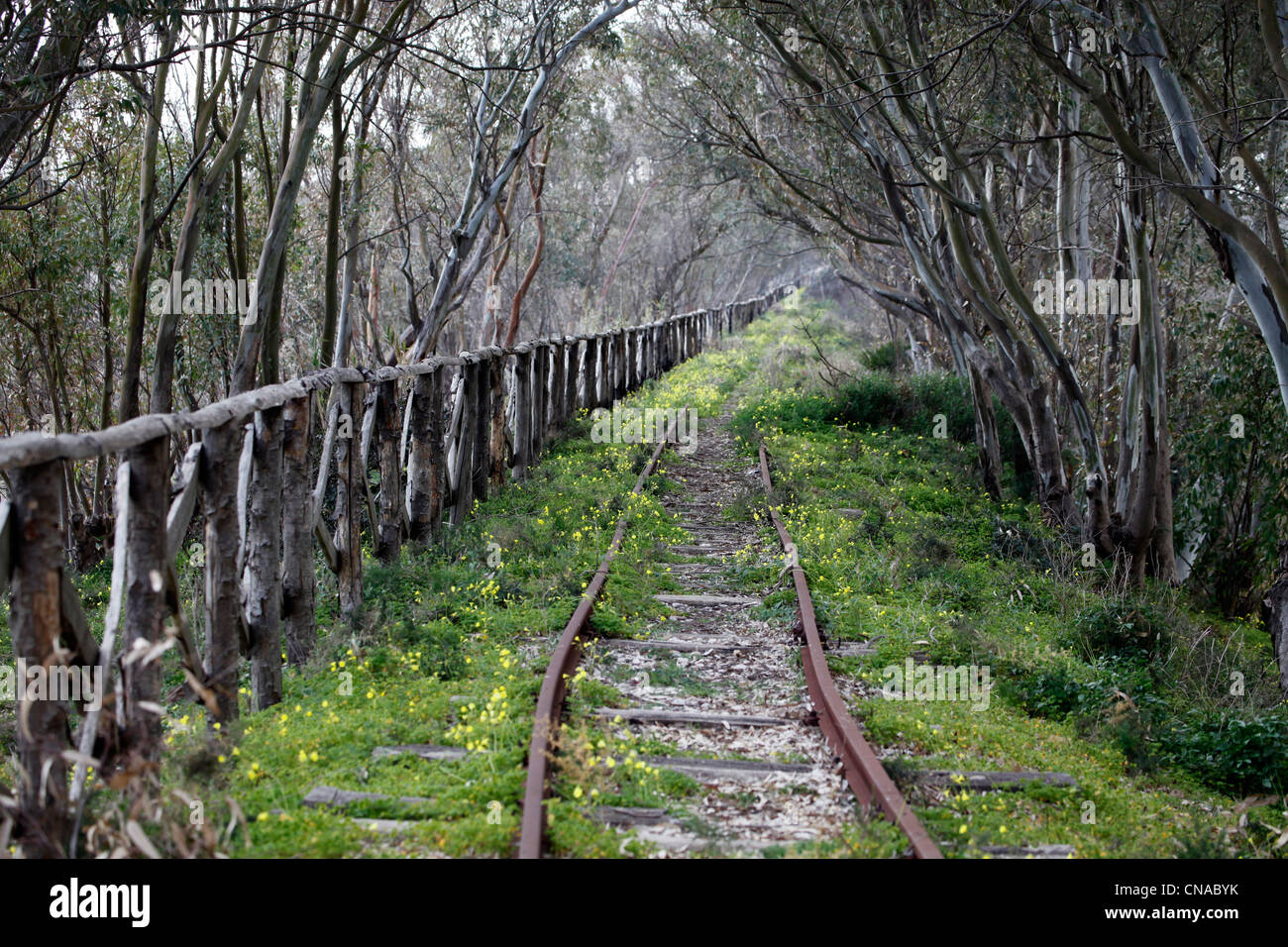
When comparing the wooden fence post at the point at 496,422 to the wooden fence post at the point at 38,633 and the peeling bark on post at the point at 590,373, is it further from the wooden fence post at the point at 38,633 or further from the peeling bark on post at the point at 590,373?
the wooden fence post at the point at 38,633

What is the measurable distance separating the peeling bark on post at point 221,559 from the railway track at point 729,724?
1.48 m

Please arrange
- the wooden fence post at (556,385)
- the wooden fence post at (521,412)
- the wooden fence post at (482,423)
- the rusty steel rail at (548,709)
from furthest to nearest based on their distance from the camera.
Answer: the wooden fence post at (556,385), the wooden fence post at (521,412), the wooden fence post at (482,423), the rusty steel rail at (548,709)

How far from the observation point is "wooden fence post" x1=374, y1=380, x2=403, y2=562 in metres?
7.65

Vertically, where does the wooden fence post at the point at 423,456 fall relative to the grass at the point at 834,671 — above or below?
above

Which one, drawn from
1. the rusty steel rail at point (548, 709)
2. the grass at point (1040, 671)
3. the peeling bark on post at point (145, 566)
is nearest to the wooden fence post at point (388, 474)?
the rusty steel rail at point (548, 709)

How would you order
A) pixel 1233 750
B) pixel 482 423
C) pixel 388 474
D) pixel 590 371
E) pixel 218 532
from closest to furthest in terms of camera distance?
pixel 218 532
pixel 1233 750
pixel 388 474
pixel 482 423
pixel 590 371

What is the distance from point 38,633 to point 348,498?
3.61 meters

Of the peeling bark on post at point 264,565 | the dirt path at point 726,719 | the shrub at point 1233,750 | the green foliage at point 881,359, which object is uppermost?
the green foliage at point 881,359

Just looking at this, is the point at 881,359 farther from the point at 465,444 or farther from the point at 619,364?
the point at 465,444

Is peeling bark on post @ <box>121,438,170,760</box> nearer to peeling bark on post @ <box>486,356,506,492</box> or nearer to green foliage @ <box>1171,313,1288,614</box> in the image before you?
peeling bark on post @ <box>486,356,506,492</box>

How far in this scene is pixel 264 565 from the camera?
546 cm

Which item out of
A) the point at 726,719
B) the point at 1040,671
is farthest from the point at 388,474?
the point at 1040,671

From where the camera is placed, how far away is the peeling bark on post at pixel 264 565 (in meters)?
5.41

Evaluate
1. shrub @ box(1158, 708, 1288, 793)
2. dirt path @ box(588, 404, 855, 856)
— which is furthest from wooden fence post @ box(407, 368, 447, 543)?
shrub @ box(1158, 708, 1288, 793)
